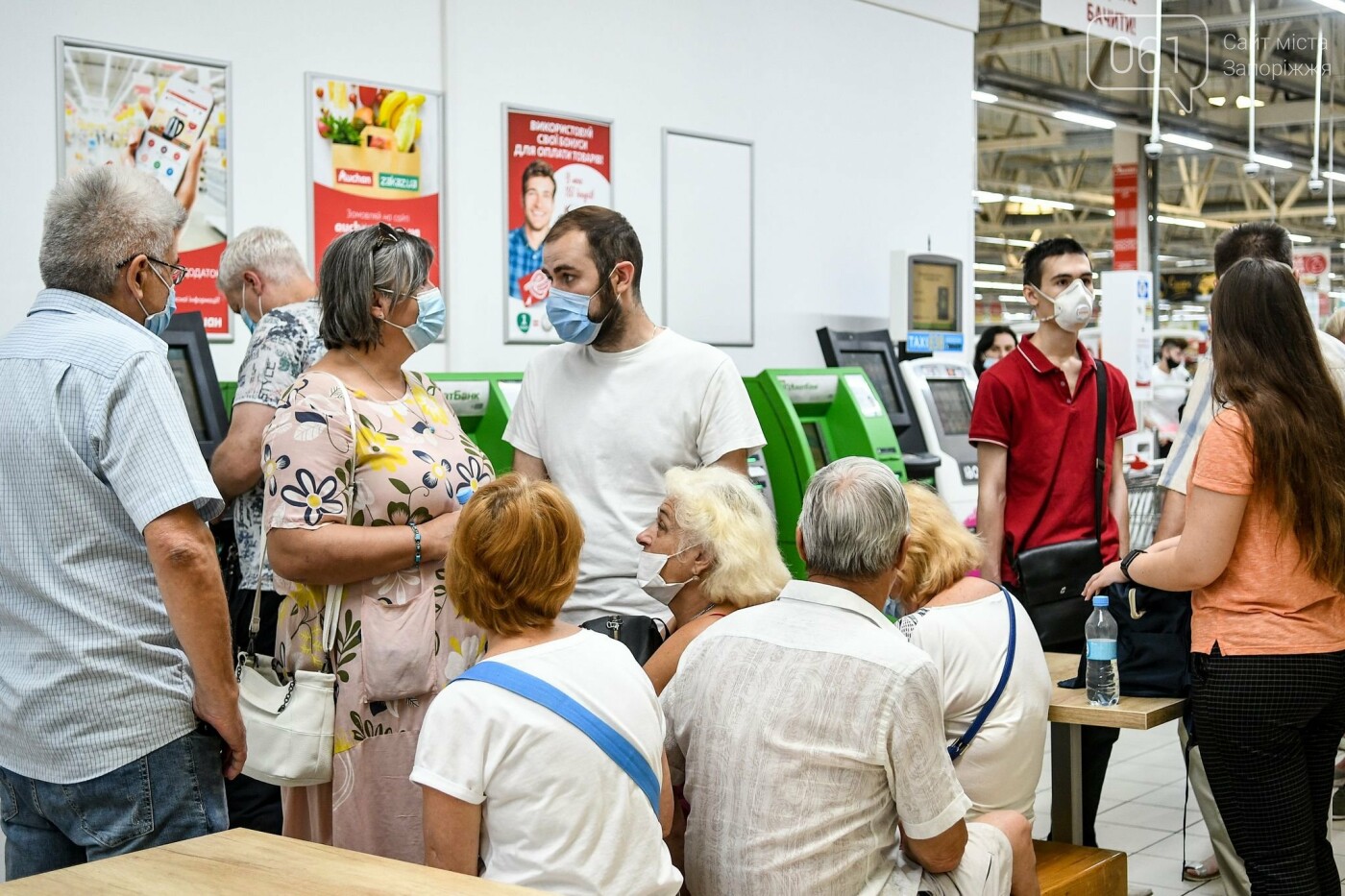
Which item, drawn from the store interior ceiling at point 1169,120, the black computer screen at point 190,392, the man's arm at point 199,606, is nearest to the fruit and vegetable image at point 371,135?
the black computer screen at point 190,392

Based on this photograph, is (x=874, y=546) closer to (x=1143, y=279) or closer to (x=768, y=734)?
(x=768, y=734)

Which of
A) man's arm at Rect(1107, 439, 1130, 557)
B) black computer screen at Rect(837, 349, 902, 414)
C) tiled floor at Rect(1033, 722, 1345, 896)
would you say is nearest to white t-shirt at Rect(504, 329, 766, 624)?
man's arm at Rect(1107, 439, 1130, 557)

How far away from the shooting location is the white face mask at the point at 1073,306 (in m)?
3.78

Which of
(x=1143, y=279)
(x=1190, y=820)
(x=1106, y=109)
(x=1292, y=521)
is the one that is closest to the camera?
(x=1292, y=521)

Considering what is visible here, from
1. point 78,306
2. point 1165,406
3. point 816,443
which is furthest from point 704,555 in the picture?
point 1165,406

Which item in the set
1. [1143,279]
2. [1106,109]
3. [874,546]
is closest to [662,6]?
[874,546]

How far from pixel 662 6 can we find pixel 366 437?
396 centimetres

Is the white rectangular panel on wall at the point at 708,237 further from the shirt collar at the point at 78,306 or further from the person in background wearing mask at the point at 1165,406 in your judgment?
the person in background wearing mask at the point at 1165,406

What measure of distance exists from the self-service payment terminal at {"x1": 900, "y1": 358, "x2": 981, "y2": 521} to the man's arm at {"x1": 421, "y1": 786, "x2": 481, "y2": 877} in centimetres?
431

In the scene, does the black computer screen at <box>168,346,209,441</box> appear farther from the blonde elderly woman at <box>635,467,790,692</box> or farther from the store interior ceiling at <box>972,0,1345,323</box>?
the store interior ceiling at <box>972,0,1345,323</box>

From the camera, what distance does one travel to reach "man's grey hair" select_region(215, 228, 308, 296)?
3.65 meters

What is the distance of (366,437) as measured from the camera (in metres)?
2.55

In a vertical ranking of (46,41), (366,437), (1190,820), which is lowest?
(1190,820)

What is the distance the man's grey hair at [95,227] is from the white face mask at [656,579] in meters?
1.11
